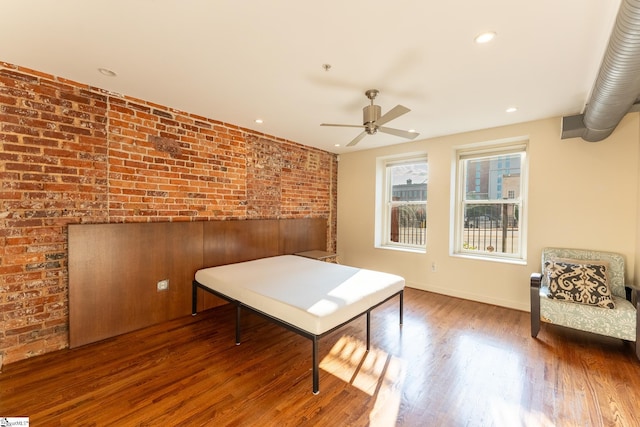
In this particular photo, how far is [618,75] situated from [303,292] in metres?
2.67

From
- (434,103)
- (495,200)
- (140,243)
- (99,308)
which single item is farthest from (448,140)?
(99,308)

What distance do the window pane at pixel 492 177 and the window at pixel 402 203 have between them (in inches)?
26.7

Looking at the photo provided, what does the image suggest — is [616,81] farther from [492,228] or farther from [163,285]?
[163,285]

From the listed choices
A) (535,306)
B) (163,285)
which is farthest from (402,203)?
(163,285)

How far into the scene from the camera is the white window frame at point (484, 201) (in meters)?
3.61

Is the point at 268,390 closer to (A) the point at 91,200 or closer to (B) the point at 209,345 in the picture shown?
(B) the point at 209,345

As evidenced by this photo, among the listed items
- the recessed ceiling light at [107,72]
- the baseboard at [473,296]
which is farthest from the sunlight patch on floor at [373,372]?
the recessed ceiling light at [107,72]

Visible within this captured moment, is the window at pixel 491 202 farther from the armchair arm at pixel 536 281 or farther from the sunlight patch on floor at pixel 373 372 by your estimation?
the sunlight patch on floor at pixel 373 372

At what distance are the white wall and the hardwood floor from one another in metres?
0.88

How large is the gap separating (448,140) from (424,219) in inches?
52.3

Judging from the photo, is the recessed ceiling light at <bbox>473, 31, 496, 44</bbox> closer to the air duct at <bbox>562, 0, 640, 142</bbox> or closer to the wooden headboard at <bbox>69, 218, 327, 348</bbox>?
the air duct at <bbox>562, 0, 640, 142</bbox>

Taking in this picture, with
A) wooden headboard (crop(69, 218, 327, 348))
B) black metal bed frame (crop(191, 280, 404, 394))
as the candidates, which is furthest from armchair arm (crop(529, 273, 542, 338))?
wooden headboard (crop(69, 218, 327, 348))

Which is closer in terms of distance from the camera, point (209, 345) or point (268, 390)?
point (268, 390)

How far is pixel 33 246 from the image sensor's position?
2.25 metres
